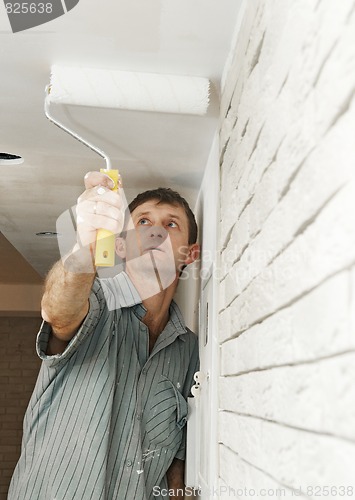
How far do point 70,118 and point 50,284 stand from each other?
0.49 meters

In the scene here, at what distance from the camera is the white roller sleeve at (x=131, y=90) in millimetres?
1443

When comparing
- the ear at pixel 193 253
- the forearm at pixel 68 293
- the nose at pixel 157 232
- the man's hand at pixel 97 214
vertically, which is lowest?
the forearm at pixel 68 293

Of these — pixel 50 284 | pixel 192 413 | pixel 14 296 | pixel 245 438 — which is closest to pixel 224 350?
pixel 245 438

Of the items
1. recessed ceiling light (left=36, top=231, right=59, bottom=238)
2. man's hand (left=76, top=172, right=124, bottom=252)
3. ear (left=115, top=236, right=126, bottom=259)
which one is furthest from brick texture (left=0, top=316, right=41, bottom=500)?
man's hand (left=76, top=172, right=124, bottom=252)

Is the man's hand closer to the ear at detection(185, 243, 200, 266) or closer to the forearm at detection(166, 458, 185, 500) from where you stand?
the ear at detection(185, 243, 200, 266)

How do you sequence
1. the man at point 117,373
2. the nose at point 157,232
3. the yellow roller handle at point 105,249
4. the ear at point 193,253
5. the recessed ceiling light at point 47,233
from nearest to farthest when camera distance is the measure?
the yellow roller handle at point 105,249 < the man at point 117,373 < the nose at point 157,232 < the ear at point 193,253 < the recessed ceiling light at point 47,233

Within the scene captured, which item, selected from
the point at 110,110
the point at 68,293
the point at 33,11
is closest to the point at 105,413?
the point at 68,293

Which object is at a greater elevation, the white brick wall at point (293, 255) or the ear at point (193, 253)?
the ear at point (193, 253)

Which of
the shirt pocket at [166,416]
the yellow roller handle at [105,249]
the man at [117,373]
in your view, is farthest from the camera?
the shirt pocket at [166,416]

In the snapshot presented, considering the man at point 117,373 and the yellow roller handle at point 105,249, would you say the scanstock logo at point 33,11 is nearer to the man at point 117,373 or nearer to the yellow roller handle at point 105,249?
the man at point 117,373

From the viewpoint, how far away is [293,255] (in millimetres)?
717

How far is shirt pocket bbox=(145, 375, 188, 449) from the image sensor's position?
182 cm

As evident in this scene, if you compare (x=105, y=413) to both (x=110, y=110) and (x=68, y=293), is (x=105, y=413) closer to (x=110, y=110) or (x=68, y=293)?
(x=68, y=293)

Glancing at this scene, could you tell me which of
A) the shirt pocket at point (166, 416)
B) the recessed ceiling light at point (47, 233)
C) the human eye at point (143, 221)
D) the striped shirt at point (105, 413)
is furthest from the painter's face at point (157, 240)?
the recessed ceiling light at point (47, 233)
